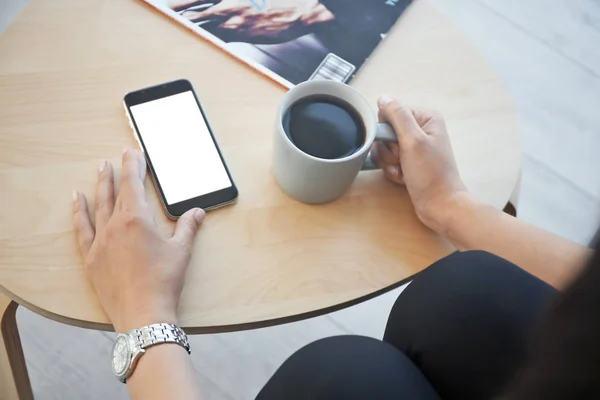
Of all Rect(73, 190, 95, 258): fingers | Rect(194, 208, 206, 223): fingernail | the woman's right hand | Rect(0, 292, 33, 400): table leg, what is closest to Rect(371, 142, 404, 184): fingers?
the woman's right hand

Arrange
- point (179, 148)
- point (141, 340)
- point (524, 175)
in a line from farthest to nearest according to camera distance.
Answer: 1. point (524, 175)
2. point (179, 148)
3. point (141, 340)

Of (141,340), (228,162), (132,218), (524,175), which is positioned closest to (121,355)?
(141,340)

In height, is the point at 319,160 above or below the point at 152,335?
above

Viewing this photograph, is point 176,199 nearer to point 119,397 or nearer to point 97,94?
point 97,94

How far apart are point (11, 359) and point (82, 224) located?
0.87ft

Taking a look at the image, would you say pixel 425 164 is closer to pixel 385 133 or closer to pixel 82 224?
pixel 385 133

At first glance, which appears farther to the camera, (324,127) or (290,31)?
(290,31)

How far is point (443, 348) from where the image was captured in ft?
2.09

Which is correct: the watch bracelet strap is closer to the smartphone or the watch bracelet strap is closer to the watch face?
the watch face

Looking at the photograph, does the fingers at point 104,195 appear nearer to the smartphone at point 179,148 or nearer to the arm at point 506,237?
the smartphone at point 179,148

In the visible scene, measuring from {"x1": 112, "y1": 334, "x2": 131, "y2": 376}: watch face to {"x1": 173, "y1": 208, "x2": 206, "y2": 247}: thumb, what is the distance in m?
0.11

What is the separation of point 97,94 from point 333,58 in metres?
0.28

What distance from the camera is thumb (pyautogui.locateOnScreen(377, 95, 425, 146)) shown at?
0.65 meters

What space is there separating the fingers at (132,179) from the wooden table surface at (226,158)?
0.02m
